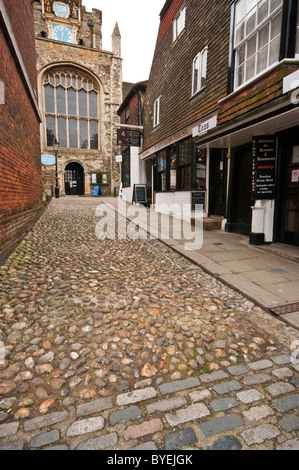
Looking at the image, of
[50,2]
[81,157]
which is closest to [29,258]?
[81,157]

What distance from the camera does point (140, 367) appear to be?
2.06 meters

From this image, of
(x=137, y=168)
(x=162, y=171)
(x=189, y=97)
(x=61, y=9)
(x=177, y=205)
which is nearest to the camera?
(x=189, y=97)

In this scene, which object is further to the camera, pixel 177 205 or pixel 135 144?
pixel 135 144

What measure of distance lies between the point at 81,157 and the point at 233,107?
24.1 m

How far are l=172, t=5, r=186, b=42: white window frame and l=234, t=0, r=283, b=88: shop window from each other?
174 inches

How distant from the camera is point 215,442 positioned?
1.46 metres

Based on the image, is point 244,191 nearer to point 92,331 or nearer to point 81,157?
point 92,331

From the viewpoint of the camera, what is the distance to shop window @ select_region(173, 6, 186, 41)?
9.84 meters

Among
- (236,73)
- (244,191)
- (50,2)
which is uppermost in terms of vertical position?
(50,2)

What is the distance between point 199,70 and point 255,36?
310cm

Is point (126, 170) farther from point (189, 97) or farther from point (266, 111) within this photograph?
point (266, 111)

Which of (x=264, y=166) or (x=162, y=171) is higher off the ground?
(x=162, y=171)

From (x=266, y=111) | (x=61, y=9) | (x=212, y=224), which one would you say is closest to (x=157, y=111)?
(x=212, y=224)

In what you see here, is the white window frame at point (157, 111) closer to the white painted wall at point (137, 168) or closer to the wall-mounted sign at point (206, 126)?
the white painted wall at point (137, 168)
